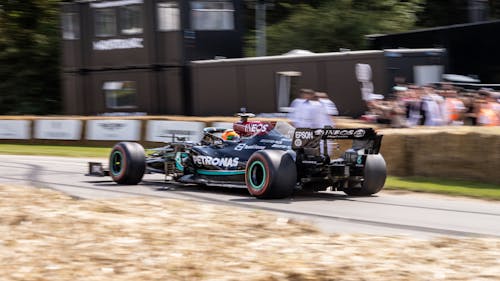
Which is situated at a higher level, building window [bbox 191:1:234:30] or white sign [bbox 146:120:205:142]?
building window [bbox 191:1:234:30]

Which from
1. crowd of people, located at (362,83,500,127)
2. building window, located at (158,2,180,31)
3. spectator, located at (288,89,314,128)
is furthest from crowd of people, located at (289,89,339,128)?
building window, located at (158,2,180,31)

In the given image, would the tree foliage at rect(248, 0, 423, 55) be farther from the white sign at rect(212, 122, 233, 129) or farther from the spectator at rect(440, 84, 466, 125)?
the spectator at rect(440, 84, 466, 125)

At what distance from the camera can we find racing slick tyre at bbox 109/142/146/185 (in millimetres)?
13156

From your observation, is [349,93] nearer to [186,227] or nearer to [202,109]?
[202,109]

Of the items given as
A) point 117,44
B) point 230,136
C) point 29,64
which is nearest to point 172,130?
point 117,44

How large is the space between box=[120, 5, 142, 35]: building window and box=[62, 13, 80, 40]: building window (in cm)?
221

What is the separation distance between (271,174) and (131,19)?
53.7 feet

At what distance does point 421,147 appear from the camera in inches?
563

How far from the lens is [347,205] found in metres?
11.0

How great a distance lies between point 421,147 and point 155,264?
9581 millimetres

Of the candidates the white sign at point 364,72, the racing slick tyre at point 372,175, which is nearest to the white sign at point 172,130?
the white sign at point 364,72

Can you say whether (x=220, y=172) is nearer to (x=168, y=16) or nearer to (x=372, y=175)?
(x=372, y=175)

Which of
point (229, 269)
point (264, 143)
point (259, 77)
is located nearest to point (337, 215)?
point (264, 143)

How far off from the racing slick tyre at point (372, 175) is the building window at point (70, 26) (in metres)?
18.4
